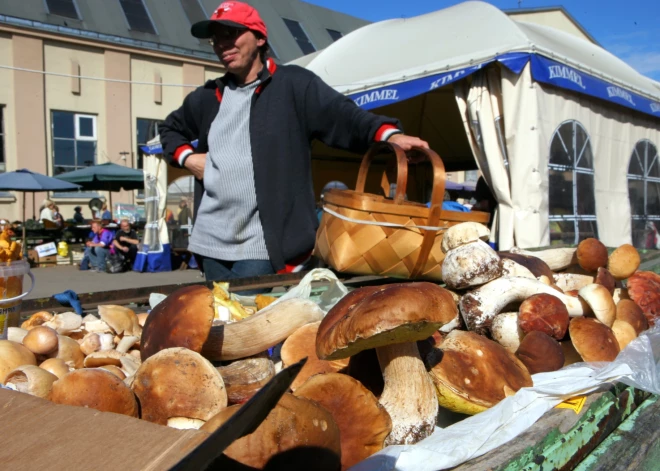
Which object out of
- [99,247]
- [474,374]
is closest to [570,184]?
[474,374]

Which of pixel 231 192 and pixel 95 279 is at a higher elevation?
pixel 231 192

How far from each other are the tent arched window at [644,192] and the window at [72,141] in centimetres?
1408

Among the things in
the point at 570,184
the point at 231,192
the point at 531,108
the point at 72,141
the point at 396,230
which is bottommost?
the point at 396,230

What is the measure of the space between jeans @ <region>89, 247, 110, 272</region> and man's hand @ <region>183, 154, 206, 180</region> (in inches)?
380

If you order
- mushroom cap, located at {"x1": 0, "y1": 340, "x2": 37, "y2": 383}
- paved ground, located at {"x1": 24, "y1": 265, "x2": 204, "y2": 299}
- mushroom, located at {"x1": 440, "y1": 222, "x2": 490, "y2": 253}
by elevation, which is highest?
mushroom, located at {"x1": 440, "y1": 222, "x2": 490, "y2": 253}

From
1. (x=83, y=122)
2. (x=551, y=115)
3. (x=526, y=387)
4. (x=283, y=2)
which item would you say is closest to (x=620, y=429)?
(x=526, y=387)

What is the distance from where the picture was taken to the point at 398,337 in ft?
3.31

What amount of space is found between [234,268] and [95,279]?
862 cm

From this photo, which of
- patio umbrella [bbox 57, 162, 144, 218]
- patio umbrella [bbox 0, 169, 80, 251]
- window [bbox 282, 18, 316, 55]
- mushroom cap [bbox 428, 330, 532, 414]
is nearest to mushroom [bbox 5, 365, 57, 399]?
mushroom cap [bbox 428, 330, 532, 414]

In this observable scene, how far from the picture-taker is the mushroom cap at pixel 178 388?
940 millimetres

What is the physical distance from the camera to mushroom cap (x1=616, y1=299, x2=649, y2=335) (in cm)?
162

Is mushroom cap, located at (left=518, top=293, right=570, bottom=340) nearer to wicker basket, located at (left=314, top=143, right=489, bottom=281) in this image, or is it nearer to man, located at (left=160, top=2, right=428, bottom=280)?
wicker basket, located at (left=314, top=143, right=489, bottom=281)

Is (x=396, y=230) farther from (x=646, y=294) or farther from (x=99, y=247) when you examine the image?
(x=99, y=247)

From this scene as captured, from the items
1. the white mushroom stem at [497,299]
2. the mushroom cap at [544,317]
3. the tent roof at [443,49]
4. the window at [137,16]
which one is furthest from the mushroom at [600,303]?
the window at [137,16]
